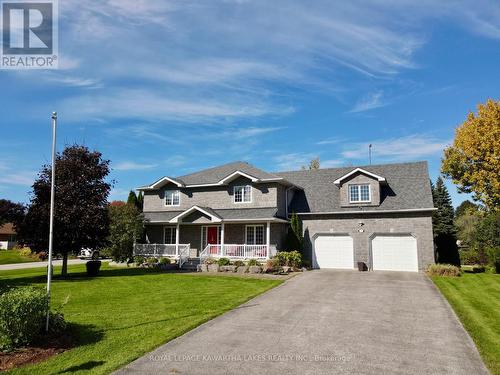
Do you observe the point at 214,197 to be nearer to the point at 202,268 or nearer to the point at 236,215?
the point at 236,215

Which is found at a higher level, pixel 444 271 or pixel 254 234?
pixel 254 234

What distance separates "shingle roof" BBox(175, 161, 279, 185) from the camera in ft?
96.8

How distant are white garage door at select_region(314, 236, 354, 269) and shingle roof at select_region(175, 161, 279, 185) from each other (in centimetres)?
634

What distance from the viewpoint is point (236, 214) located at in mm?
27516

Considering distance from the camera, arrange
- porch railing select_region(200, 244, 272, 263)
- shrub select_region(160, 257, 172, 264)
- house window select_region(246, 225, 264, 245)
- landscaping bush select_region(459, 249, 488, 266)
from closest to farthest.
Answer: porch railing select_region(200, 244, 272, 263), shrub select_region(160, 257, 172, 264), house window select_region(246, 225, 264, 245), landscaping bush select_region(459, 249, 488, 266)

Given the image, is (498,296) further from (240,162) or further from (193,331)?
(240,162)

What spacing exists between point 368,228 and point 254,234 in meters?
8.06

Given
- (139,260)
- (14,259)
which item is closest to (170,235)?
(139,260)

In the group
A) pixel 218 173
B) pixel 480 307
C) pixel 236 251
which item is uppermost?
pixel 218 173

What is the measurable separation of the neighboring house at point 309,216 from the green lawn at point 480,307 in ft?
14.2

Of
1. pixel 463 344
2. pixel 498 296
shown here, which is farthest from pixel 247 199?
pixel 463 344

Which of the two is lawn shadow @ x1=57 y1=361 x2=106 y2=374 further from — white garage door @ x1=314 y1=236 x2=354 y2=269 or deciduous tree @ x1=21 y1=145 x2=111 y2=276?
white garage door @ x1=314 y1=236 x2=354 y2=269

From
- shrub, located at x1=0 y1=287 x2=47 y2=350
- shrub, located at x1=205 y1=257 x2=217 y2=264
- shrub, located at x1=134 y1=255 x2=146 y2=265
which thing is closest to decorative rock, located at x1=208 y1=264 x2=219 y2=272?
shrub, located at x1=205 y1=257 x2=217 y2=264

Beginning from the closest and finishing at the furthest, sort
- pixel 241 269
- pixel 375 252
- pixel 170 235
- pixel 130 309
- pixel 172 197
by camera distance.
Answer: pixel 130 309 < pixel 241 269 < pixel 375 252 < pixel 170 235 < pixel 172 197
